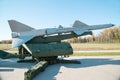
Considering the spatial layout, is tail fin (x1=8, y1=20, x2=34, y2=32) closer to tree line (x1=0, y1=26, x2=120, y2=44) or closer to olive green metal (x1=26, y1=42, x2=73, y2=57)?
olive green metal (x1=26, y1=42, x2=73, y2=57)

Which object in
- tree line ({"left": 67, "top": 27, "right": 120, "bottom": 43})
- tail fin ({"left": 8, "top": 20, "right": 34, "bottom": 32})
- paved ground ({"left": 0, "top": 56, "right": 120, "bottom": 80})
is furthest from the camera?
tree line ({"left": 67, "top": 27, "right": 120, "bottom": 43})

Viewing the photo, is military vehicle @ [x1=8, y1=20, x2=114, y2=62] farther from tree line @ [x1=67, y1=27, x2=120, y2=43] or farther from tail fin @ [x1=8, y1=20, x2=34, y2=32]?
tree line @ [x1=67, y1=27, x2=120, y2=43]

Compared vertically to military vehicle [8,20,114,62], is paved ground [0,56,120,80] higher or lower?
lower

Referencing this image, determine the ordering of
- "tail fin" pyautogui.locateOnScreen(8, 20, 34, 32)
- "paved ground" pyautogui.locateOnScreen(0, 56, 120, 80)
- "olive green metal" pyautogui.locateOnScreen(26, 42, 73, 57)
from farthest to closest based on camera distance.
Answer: "tail fin" pyautogui.locateOnScreen(8, 20, 34, 32), "olive green metal" pyautogui.locateOnScreen(26, 42, 73, 57), "paved ground" pyautogui.locateOnScreen(0, 56, 120, 80)

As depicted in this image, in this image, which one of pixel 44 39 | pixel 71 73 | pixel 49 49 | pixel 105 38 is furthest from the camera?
pixel 105 38

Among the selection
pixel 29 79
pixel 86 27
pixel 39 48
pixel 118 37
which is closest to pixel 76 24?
pixel 86 27

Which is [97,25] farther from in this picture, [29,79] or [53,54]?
[29,79]

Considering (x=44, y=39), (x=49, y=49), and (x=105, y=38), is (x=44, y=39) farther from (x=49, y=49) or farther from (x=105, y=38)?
(x=105, y=38)

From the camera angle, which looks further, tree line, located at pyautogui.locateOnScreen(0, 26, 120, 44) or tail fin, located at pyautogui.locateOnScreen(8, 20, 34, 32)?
tree line, located at pyautogui.locateOnScreen(0, 26, 120, 44)

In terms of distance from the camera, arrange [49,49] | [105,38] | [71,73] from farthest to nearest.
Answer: [105,38]
[49,49]
[71,73]

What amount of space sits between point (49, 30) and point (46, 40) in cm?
83

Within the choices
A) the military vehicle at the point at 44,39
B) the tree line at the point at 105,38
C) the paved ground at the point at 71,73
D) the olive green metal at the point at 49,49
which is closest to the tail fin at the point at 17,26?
the military vehicle at the point at 44,39

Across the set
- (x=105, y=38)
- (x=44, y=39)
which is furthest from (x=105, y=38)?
(x=44, y=39)

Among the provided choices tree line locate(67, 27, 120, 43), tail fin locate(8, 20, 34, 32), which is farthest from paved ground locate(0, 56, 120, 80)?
tree line locate(67, 27, 120, 43)
